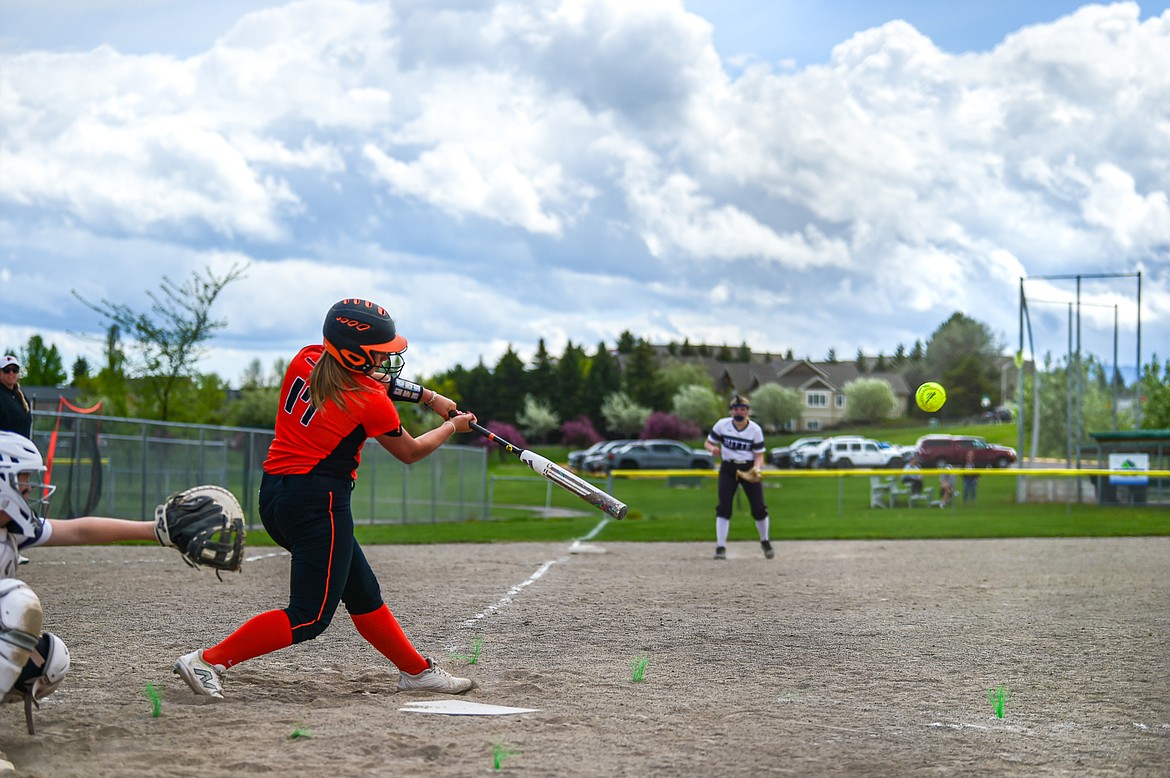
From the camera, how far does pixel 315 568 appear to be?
226 inches

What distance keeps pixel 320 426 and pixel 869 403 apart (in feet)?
286

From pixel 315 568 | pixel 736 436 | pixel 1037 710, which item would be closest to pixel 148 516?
pixel 736 436

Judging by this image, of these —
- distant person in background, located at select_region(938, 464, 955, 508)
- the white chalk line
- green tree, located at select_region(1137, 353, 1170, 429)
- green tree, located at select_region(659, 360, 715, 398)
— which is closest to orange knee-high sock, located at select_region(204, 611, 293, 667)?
the white chalk line

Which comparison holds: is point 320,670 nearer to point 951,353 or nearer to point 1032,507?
point 1032,507

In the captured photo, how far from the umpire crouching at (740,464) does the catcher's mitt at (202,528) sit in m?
10.9

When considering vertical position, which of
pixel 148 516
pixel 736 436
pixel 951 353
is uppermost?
pixel 951 353

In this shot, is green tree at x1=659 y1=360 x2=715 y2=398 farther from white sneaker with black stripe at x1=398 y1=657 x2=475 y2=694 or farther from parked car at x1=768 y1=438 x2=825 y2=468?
white sneaker with black stripe at x1=398 y1=657 x2=475 y2=694

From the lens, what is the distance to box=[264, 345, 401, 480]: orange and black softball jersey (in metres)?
5.73

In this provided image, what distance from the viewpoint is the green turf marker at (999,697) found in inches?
226

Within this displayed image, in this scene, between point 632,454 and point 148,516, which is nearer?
point 148,516

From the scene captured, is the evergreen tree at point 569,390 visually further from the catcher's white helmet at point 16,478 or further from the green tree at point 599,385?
the catcher's white helmet at point 16,478

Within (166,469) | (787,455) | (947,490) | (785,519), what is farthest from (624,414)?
(166,469)

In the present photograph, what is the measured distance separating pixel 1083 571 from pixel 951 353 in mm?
114161

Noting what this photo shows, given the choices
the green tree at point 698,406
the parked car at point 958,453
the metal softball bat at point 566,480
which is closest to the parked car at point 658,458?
the parked car at point 958,453
